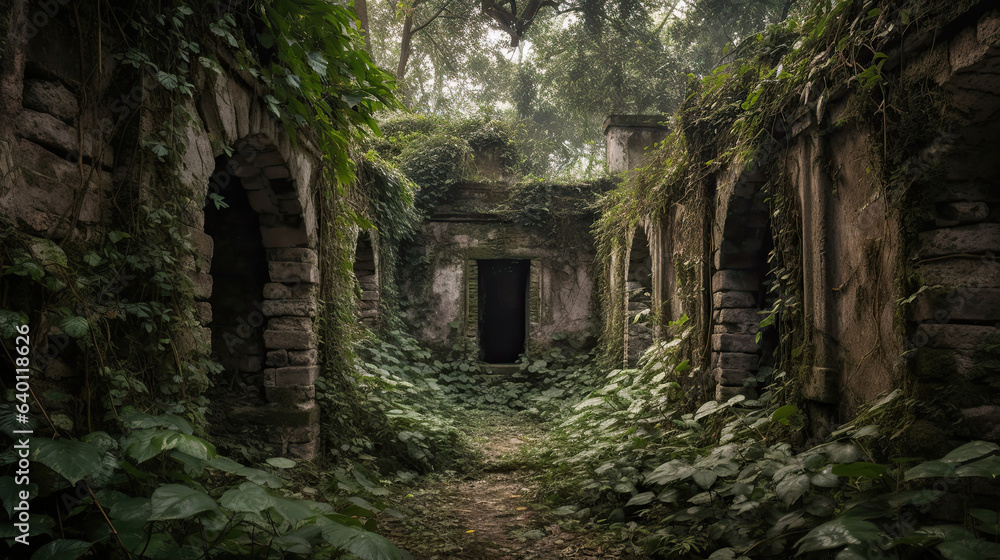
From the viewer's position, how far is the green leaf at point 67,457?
67.8 inches

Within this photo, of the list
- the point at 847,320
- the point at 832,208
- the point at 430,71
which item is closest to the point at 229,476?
the point at 847,320

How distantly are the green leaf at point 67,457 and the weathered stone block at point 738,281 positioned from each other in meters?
4.66

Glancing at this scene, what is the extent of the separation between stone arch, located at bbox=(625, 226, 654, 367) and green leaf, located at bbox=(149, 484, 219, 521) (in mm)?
6650

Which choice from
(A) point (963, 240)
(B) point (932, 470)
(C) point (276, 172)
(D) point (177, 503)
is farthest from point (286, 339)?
(A) point (963, 240)

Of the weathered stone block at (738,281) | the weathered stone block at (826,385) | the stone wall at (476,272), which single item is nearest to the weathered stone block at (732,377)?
the weathered stone block at (738,281)

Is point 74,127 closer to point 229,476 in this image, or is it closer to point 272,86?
point 272,86

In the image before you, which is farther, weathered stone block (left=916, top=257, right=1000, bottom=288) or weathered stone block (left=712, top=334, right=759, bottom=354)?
weathered stone block (left=712, top=334, right=759, bottom=354)

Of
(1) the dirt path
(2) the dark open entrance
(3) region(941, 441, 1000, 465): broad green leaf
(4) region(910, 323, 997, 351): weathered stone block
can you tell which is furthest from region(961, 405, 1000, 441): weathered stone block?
(2) the dark open entrance

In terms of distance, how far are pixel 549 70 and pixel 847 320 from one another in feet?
54.6

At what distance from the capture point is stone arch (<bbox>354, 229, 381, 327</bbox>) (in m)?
8.36

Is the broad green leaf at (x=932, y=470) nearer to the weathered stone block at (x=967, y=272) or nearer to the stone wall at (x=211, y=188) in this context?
the weathered stone block at (x=967, y=272)

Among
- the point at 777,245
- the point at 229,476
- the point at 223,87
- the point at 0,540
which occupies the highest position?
the point at 223,87

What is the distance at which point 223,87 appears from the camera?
10.7 feet

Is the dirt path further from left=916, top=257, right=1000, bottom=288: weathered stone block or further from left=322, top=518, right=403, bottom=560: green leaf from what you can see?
left=916, top=257, right=1000, bottom=288: weathered stone block
